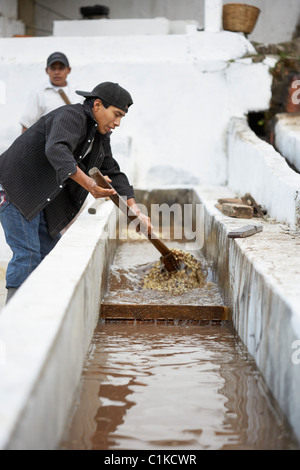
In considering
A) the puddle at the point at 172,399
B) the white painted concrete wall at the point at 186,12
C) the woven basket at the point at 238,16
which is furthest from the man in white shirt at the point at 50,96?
the white painted concrete wall at the point at 186,12

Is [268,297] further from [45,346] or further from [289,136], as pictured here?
[289,136]

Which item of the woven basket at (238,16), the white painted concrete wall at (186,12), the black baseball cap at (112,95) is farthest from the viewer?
the white painted concrete wall at (186,12)

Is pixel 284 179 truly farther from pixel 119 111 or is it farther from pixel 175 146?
pixel 175 146

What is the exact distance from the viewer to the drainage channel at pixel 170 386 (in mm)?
2279

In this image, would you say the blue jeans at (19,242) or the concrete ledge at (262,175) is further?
the concrete ledge at (262,175)

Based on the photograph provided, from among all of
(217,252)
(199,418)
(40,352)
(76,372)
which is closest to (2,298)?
(217,252)

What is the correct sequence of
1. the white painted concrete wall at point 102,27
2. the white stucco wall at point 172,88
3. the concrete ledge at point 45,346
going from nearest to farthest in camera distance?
the concrete ledge at point 45,346
the white stucco wall at point 172,88
the white painted concrete wall at point 102,27

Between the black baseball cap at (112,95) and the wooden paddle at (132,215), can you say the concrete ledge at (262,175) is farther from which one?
the black baseball cap at (112,95)

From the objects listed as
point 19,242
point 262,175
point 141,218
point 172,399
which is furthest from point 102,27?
point 172,399

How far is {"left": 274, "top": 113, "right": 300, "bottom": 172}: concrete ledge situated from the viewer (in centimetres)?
630

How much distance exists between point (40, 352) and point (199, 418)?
90 cm

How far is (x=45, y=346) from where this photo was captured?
1.90 m

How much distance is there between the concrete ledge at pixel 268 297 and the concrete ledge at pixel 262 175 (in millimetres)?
205

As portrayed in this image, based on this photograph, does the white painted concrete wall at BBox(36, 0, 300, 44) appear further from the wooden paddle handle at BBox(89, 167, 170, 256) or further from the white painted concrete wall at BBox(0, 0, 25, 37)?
the wooden paddle handle at BBox(89, 167, 170, 256)
